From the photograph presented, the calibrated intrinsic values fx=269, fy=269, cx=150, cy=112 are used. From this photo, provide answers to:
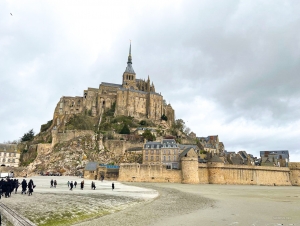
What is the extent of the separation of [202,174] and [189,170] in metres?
4.40

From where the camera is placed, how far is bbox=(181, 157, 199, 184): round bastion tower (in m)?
49.3

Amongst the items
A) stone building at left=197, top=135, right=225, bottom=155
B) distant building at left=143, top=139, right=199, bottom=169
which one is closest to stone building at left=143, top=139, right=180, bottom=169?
distant building at left=143, top=139, right=199, bottom=169

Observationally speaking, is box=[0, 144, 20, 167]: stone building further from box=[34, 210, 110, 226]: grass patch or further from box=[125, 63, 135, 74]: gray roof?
box=[34, 210, 110, 226]: grass patch

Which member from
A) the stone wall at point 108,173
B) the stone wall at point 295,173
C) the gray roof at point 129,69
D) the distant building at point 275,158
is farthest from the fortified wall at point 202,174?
the gray roof at point 129,69

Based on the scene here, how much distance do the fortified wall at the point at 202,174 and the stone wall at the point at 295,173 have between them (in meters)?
5.33

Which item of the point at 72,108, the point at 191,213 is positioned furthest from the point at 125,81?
the point at 191,213

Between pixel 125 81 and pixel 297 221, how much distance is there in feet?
288

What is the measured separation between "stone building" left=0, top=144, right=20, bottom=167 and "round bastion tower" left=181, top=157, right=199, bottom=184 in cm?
4235

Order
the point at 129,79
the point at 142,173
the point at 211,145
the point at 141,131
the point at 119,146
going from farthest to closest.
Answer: the point at 129,79 < the point at 211,145 < the point at 141,131 < the point at 119,146 < the point at 142,173

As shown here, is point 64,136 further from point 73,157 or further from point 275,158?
point 275,158

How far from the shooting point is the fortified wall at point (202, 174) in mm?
49250

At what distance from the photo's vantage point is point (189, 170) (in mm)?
49375

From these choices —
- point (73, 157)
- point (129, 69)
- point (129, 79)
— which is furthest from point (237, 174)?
point (129, 69)

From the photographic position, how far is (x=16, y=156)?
67.3 metres
